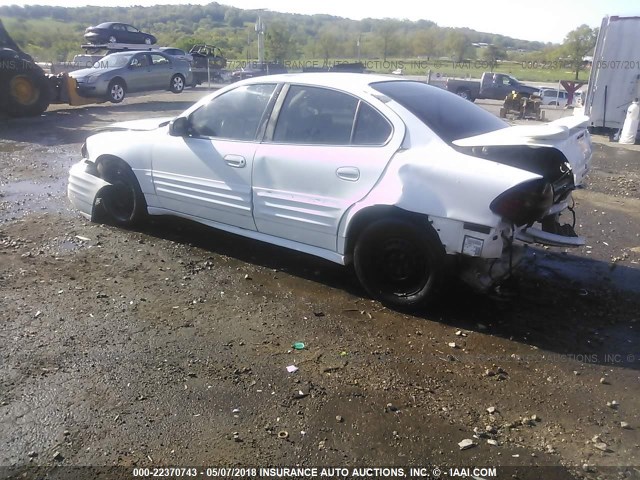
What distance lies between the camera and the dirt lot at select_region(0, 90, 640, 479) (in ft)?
8.73

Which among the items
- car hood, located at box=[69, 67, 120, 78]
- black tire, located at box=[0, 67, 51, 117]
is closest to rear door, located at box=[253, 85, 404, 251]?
black tire, located at box=[0, 67, 51, 117]

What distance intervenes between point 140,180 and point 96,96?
1291cm

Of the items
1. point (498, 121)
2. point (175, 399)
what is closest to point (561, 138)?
point (498, 121)

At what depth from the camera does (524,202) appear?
3562 mm

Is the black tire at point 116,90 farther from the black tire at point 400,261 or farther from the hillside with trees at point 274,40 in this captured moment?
the black tire at point 400,261

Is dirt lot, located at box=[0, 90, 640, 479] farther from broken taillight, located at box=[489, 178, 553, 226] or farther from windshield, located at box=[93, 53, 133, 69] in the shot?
windshield, located at box=[93, 53, 133, 69]

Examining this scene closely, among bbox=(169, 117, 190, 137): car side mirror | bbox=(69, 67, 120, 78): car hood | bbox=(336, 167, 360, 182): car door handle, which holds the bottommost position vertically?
bbox=(69, 67, 120, 78): car hood

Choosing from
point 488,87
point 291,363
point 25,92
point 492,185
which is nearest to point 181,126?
point 291,363

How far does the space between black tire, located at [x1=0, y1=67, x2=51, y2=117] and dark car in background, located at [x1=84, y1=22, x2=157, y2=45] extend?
1755cm

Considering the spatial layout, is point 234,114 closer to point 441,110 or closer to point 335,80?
point 335,80

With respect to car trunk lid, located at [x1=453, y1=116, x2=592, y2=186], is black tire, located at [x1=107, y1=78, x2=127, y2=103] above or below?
below

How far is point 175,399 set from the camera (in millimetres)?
3045

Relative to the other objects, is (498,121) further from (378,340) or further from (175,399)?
(175,399)

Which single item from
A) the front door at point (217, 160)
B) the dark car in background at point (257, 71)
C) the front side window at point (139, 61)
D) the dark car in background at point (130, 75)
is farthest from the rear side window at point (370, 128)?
the dark car in background at point (257, 71)
